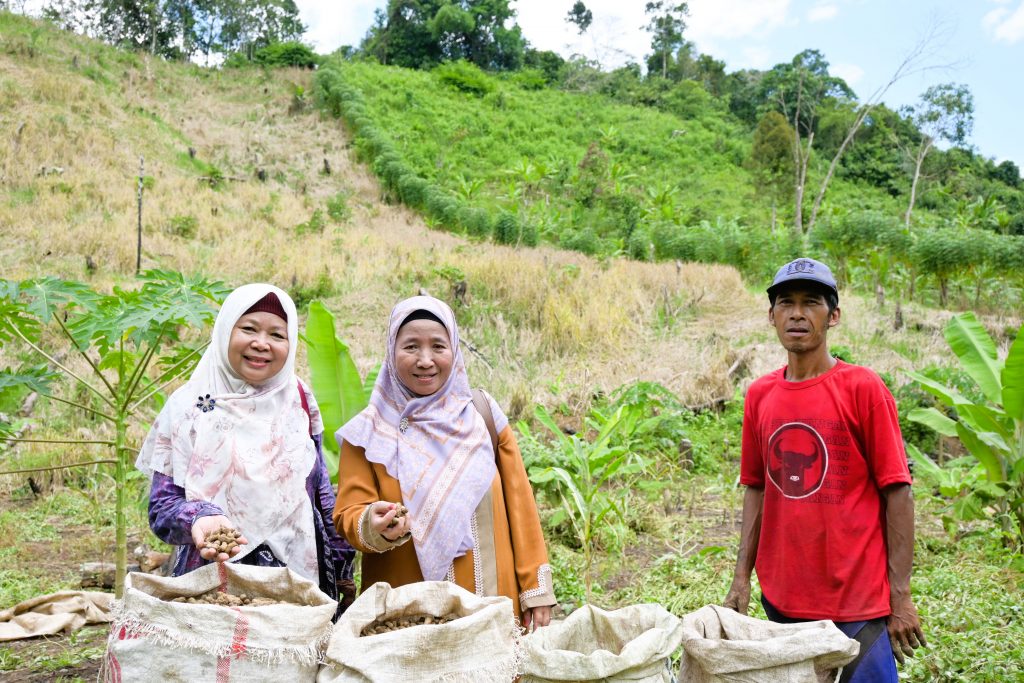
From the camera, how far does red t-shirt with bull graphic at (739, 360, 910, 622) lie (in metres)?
1.92

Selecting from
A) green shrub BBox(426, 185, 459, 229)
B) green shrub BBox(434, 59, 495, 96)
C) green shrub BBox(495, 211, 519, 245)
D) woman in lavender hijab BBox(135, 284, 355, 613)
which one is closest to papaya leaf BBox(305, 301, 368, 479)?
woman in lavender hijab BBox(135, 284, 355, 613)

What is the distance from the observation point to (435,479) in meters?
2.02

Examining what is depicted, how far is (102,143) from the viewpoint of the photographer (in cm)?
1789

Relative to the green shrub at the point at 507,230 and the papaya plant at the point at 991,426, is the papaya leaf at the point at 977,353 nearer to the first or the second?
the papaya plant at the point at 991,426

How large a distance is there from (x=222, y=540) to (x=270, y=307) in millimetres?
670

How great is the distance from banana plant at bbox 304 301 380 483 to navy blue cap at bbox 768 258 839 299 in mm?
2081

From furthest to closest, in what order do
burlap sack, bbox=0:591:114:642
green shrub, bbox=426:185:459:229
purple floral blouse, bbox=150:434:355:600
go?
green shrub, bbox=426:185:459:229 < burlap sack, bbox=0:591:114:642 < purple floral blouse, bbox=150:434:355:600

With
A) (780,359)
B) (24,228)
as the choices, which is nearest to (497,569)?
(780,359)

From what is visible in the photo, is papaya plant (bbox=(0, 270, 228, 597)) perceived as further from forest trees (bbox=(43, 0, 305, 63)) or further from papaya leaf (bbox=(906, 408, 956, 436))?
forest trees (bbox=(43, 0, 305, 63))

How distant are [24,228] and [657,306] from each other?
9794mm

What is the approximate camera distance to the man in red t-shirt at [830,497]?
1.92 m

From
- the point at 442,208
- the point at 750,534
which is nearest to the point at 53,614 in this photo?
→ the point at 750,534

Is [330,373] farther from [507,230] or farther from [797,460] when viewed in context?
[507,230]

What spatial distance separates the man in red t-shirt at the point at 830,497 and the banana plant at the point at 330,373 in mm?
2052
